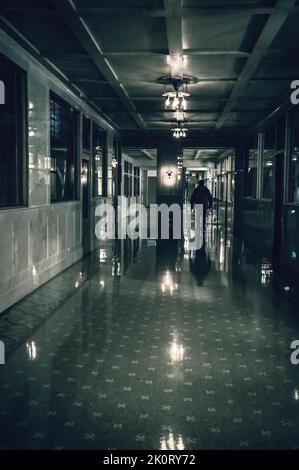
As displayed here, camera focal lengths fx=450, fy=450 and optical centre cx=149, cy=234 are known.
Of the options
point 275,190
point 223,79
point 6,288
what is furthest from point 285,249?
point 6,288

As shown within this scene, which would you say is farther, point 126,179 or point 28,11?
point 126,179

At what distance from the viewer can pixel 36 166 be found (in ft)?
23.4

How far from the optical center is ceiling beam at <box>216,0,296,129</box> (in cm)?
489

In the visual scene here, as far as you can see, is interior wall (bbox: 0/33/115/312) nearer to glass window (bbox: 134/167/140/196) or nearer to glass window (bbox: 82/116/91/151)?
glass window (bbox: 82/116/91/151)

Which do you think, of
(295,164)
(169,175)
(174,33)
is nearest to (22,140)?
(174,33)

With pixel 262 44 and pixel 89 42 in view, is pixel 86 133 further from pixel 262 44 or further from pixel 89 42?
pixel 262 44

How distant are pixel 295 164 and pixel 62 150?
15.4 ft

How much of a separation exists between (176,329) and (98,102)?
6927 millimetres

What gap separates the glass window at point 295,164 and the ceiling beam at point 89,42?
3.40m

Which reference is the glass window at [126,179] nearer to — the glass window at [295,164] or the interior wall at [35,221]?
the interior wall at [35,221]

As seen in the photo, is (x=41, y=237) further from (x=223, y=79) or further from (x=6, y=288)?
(x=223, y=79)

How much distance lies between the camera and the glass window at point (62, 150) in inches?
341

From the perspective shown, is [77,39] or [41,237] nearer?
[77,39]

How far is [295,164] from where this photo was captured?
27.3 ft
